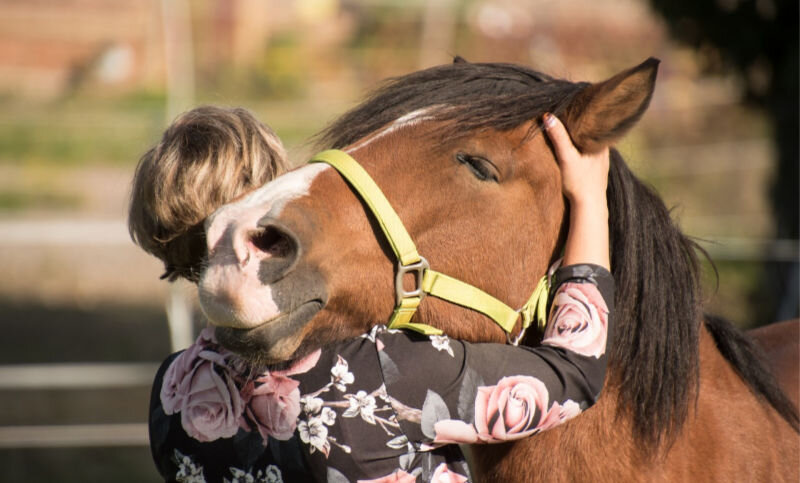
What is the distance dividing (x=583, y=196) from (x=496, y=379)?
39 centimetres

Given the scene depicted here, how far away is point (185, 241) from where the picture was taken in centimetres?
151

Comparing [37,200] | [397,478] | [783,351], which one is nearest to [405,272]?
[397,478]

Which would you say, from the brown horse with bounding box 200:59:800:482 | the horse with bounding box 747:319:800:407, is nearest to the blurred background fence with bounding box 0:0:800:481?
the horse with bounding box 747:319:800:407

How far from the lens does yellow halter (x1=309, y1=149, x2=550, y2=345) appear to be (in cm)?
138

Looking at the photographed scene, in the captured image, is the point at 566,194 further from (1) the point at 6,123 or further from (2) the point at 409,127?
(1) the point at 6,123

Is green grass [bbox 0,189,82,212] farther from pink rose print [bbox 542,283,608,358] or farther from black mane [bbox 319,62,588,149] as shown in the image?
pink rose print [bbox 542,283,608,358]

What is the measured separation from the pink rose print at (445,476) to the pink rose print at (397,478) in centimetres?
6

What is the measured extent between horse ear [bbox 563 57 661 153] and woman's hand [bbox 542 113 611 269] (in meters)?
0.03

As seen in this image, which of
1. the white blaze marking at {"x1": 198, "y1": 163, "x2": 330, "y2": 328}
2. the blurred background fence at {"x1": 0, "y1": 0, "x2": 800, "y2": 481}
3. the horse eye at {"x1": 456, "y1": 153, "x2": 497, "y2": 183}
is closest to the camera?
the white blaze marking at {"x1": 198, "y1": 163, "x2": 330, "y2": 328}

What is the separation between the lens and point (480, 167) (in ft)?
4.77

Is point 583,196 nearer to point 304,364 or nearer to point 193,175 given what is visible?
point 304,364

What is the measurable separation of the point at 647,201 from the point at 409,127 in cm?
53

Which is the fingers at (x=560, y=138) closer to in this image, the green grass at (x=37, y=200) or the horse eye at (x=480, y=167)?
the horse eye at (x=480, y=167)

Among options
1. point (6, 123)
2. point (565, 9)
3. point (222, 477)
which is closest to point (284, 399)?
point (222, 477)
